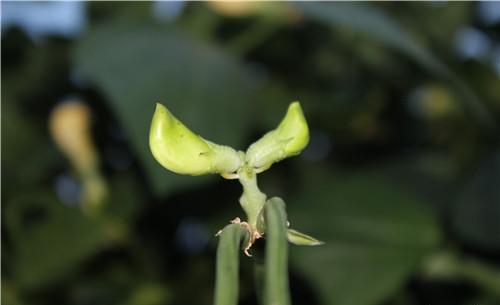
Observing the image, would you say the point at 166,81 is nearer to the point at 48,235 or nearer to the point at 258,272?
the point at 48,235

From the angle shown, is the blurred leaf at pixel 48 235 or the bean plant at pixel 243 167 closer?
the bean plant at pixel 243 167

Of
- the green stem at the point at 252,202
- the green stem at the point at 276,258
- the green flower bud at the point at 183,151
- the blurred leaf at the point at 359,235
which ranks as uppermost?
the blurred leaf at the point at 359,235

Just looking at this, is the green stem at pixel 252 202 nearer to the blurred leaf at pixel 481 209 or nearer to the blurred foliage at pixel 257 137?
the blurred foliage at pixel 257 137

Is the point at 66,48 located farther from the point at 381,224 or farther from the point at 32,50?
the point at 381,224

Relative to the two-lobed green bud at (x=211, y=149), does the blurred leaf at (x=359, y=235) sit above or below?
above

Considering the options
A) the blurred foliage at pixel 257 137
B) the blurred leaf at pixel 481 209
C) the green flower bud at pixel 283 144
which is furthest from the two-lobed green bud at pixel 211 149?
the blurred leaf at pixel 481 209

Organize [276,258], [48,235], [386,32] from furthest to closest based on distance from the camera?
1. [48,235]
2. [386,32]
3. [276,258]

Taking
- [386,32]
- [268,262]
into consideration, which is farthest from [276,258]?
[386,32]
